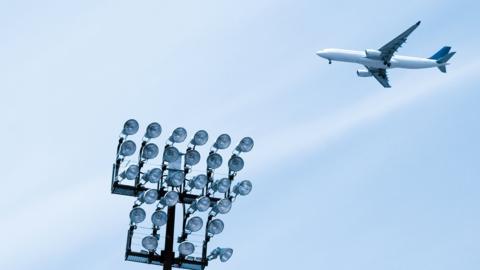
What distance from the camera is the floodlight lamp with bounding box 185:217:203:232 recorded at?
22.7m

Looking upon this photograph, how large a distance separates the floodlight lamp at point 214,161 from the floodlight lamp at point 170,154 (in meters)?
0.99

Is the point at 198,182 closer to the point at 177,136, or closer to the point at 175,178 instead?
the point at 175,178

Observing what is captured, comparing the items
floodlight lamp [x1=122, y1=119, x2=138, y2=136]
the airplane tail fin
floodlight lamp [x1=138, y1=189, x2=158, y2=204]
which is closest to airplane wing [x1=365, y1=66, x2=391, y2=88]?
the airplane tail fin

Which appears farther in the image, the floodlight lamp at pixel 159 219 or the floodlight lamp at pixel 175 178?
the floodlight lamp at pixel 175 178

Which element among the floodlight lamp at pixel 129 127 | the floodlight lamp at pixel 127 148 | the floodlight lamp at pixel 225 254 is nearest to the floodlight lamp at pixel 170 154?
the floodlight lamp at pixel 127 148

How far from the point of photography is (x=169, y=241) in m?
22.2

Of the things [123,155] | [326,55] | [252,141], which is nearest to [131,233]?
[123,155]

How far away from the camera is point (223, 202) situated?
2308cm

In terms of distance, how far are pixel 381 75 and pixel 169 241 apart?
216ft

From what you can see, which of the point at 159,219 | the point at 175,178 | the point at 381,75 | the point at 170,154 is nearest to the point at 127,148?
the point at 170,154

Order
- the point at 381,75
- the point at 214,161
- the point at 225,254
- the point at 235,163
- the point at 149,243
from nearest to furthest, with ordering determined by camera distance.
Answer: the point at 149,243 → the point at 225,254 → the point at 214,161 → the point at 235,163 → the point at 381,75

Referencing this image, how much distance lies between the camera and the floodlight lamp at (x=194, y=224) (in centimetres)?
2270

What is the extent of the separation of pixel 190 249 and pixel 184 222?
1.21 meters

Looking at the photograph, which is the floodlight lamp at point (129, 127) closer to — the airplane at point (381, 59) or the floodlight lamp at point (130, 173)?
the floodlight lamp at point (130, 173)
